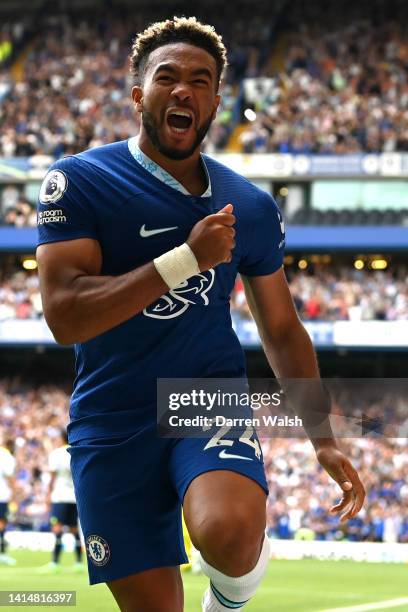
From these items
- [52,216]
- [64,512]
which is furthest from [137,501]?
[64,512]

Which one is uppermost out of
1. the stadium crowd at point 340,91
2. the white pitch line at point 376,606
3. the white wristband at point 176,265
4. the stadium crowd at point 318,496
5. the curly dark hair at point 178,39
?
the stadium crowd at point 340,91

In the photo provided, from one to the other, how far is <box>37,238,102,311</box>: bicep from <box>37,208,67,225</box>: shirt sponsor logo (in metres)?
0.08

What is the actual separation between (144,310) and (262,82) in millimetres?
30687

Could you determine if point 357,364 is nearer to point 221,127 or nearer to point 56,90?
point 221,127

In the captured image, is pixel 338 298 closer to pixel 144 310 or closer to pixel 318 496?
pixel 318 496

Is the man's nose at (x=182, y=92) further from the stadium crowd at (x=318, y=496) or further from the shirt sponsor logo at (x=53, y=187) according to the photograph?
the stadium crowd at (x=318, y=496)

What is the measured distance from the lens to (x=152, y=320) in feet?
13.2

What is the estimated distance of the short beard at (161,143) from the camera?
409 centimetres

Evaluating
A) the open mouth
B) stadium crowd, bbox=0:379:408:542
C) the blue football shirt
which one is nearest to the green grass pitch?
stadium crowd, bbox=0:379:408:542

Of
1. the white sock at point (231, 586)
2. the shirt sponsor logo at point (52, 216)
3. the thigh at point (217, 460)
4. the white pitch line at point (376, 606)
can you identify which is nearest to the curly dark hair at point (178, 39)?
the shirt sponsor logo at point (52, 216)

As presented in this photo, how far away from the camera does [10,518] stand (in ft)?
74.6

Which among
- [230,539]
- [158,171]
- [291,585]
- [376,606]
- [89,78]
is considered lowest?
[291,585]

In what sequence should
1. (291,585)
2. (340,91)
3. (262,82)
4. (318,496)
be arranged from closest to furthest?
1. (291,585)
2. (318,496)
3. (340,91)
4. (262,82)

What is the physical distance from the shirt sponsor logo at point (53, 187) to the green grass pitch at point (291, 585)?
642 cm
